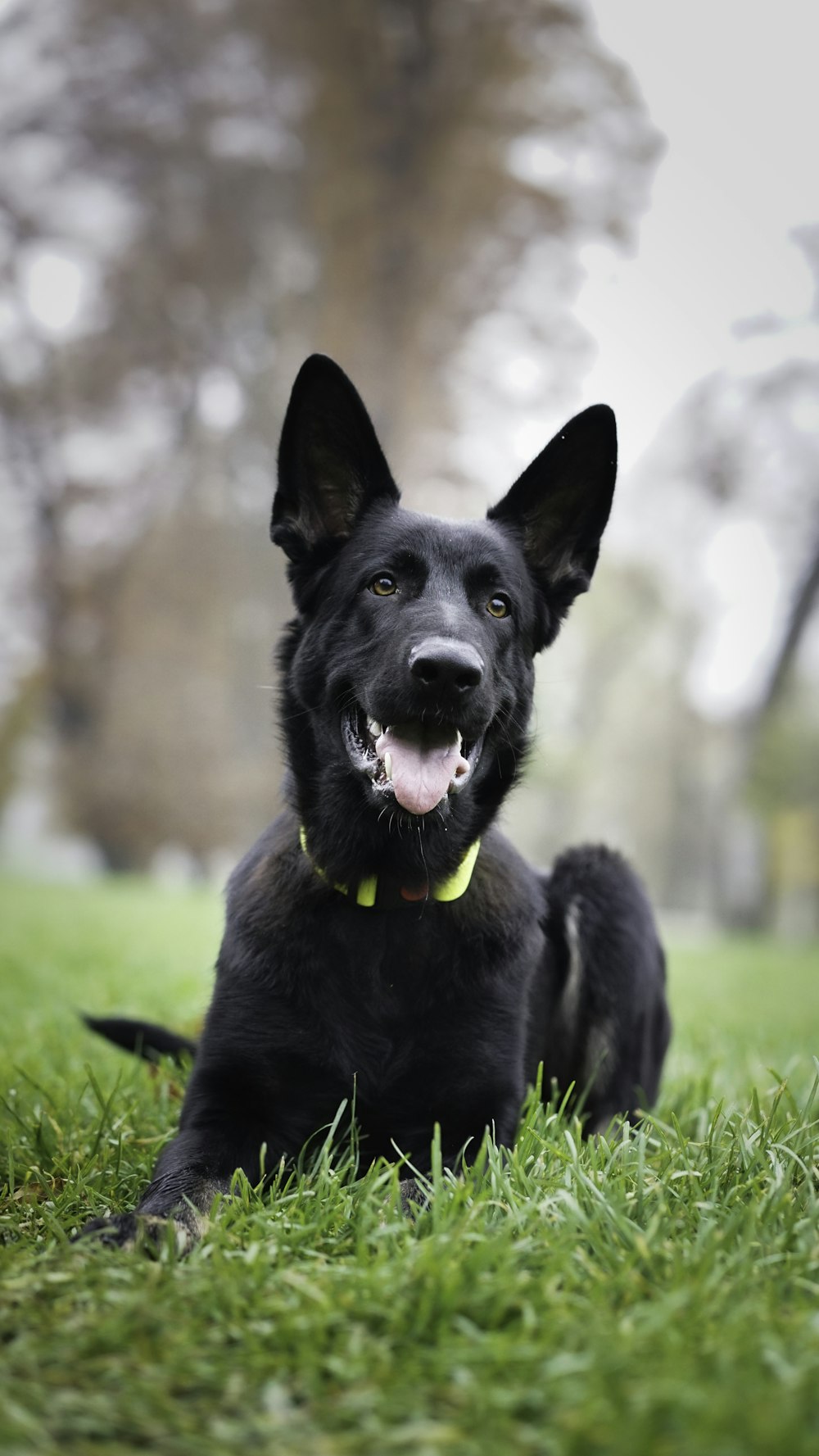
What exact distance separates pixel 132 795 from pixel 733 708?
10.5 meters

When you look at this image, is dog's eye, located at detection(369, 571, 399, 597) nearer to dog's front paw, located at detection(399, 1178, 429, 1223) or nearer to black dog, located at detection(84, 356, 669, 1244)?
black dog, located at detection(84, 356, 669, 1244)

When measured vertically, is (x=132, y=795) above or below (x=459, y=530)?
below

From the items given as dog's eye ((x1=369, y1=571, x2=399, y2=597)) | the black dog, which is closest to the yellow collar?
the black dog

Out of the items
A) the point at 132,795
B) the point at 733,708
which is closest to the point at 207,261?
the point at 132,795

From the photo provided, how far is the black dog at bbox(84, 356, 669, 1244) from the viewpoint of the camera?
2674mm

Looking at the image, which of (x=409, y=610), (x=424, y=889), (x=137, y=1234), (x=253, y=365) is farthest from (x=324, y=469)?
A: (x=253, y=365)

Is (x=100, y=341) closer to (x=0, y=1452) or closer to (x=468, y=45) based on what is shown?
(x=468, y=45)

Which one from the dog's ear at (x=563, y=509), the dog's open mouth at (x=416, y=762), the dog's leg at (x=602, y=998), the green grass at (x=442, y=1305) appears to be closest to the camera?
the green grass at (x=442, y=1305)

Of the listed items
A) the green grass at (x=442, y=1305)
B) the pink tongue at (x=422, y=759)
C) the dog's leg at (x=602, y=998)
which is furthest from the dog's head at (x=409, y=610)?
the green grass at (x=442, y=1305)

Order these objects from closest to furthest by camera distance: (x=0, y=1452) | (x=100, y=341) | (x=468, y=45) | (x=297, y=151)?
(x=0, y=1452), (x=468, y=45), (x=297, y=151), (x=100, y=341)

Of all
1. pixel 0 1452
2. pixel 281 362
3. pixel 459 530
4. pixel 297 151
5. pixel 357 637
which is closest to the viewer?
pixel 0 1452

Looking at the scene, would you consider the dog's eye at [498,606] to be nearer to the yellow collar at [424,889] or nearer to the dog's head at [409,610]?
the dog's head at [409,610]

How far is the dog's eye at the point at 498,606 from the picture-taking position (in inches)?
122

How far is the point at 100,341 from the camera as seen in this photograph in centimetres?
1889
